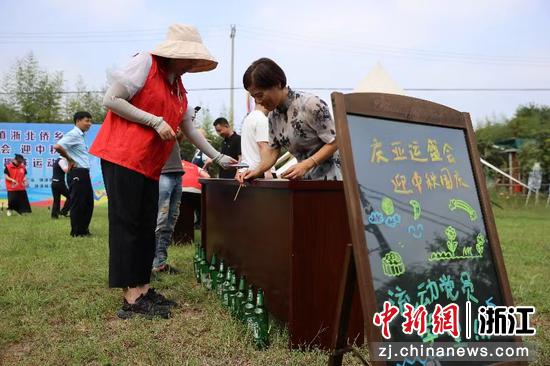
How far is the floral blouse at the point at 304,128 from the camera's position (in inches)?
96.3

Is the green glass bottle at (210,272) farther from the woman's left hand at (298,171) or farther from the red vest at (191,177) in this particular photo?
the red vest at (191,177)

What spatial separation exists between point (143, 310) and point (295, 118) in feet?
4.73

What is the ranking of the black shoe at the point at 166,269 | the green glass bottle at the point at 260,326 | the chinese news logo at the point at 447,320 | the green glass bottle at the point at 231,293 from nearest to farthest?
the chinese news logo at the point at 447,320
the green glass bottle at the point at 260,326
the green glass bottle at the point at 231,293
the black shoe at the point at 166,269

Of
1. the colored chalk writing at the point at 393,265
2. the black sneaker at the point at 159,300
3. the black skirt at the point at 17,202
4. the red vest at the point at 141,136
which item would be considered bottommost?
the black skirt at the point at 17,202

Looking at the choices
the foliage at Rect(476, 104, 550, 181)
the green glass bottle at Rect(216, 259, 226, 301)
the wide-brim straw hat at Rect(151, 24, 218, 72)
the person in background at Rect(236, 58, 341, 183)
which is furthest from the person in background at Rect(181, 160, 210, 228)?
the foliage at Rect(476, 104, 550, 181)

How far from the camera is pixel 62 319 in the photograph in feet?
9.43

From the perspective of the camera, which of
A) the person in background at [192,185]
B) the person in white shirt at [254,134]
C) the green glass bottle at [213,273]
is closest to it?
the green glass bottle at [213,273]

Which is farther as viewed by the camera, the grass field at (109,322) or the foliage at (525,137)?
the foliage at (525,137)

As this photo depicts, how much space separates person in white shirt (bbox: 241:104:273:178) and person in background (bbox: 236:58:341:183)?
1.59m

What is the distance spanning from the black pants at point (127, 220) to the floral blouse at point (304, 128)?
826mm

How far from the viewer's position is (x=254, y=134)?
440 cm

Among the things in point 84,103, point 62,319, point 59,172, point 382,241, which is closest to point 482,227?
point 382,241

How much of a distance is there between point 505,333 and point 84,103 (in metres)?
28.9

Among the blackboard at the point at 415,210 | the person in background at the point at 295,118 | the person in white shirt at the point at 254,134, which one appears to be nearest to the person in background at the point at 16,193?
the person in white shirt at the point at 254,134
